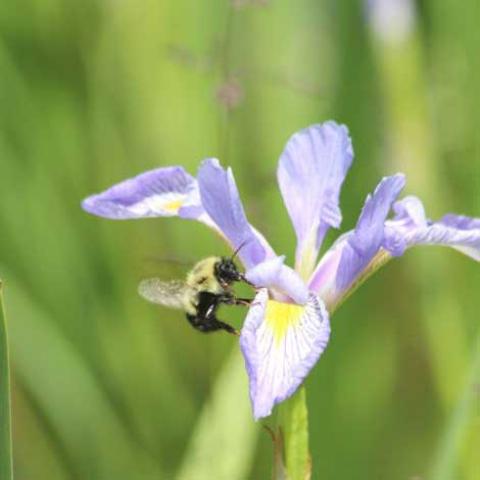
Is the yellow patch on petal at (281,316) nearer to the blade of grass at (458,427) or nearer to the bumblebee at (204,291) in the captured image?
Answer: the bumblebee at (204,291)

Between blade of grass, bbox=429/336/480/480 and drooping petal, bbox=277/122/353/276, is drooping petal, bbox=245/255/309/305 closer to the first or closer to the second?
drooping petal, bbox=277/122/353/276

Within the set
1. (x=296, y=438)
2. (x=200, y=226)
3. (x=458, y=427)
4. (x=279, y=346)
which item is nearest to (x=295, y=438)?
(x=296, y=438)

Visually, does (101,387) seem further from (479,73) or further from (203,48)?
(479,73)

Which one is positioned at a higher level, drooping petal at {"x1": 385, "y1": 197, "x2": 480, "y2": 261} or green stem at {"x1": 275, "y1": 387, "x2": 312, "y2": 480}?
drooping petal at {"x1": 385, "y1": 197, "x2": 480, "y2": 261}

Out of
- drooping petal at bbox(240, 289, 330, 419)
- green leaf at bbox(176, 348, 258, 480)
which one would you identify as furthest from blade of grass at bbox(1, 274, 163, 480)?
drooping petal at bbox(240, 289, 330, 419)

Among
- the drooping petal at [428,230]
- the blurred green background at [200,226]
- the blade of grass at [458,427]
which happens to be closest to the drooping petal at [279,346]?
the drooping petal at [428,230]

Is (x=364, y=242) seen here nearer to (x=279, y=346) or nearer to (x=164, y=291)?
(x=279, y=346)
